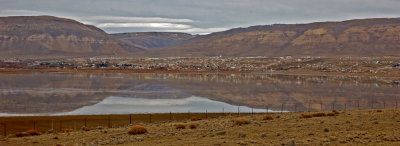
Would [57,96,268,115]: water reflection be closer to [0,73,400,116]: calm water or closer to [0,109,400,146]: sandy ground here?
[0,73,400,116]: calm water

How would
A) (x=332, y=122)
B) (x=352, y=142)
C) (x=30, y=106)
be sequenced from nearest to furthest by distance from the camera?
(x=352, y=142), (x=332, y=122), (x=30, y=106)

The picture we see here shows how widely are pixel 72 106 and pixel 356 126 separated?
1056 inches

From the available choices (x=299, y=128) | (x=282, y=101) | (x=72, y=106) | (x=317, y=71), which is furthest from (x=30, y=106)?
(x=317, y=71)

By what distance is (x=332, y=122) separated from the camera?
22.2 meters

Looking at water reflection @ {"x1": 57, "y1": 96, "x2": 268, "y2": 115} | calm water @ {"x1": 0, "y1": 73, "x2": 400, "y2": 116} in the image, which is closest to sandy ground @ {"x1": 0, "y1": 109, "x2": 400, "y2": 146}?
water reflection @ {"x1": 57, "y1": 96, "x2": 268, "y2": 115}

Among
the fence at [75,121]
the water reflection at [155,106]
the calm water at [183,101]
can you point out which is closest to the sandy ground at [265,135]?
the fence at [75,121]

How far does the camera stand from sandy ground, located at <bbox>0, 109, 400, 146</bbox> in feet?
54.9

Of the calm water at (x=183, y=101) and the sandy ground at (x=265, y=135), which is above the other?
the sandy ground at (x=265, y=135)

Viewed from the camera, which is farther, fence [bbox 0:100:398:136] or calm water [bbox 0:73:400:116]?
calm water [bbox 0:73:400:116]

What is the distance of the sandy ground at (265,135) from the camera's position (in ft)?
54.9

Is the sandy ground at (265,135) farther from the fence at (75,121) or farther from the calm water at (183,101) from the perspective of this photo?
the calm water at (183,101)

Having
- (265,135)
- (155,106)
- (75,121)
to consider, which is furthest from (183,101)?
(265,135)

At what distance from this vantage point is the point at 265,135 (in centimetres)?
1850

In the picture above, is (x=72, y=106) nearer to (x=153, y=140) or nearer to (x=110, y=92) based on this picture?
(x=110, y=92)
